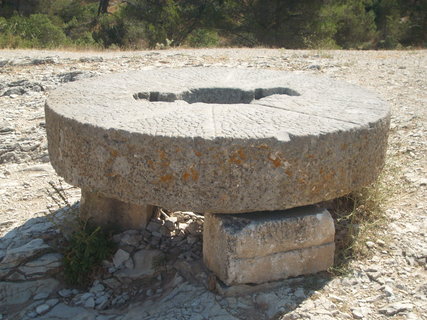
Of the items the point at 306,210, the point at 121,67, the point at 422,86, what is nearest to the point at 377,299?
the point at 306,210

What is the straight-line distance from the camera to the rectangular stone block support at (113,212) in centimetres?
349

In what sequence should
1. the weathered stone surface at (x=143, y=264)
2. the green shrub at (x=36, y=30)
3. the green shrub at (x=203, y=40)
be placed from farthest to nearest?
the green shrub at (x=36, y=30)
the green shrub at (x=203, y=40)
the weathered stone surface at (x=143, y=264)

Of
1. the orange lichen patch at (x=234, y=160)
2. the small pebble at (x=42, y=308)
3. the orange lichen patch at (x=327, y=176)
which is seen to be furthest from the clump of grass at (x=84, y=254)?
the orange lichen patch at (x=327, y=176)

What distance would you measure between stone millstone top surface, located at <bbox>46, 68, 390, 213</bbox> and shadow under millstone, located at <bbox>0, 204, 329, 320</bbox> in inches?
20.2

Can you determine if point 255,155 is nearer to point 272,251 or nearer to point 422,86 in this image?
point 272,251

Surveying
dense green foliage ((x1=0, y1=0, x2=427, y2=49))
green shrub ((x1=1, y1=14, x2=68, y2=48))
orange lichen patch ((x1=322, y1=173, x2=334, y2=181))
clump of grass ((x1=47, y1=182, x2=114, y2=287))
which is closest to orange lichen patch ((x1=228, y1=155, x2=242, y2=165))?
orange lichen patch ((x1=322, y1=173, x2=334, y2=181))

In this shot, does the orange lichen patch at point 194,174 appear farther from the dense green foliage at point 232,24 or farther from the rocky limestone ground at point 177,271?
the dense green foliage at point 232,24

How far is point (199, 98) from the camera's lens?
13.0ft

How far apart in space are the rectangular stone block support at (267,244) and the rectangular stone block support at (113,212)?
702mm

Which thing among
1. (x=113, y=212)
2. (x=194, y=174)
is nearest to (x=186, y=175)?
(x=194, y=174)

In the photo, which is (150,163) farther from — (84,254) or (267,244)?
(84,254)

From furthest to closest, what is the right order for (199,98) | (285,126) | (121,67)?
(121,67), (199,98), (285,126)

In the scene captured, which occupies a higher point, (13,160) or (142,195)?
(142,195)

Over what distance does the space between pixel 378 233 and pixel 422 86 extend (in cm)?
404
